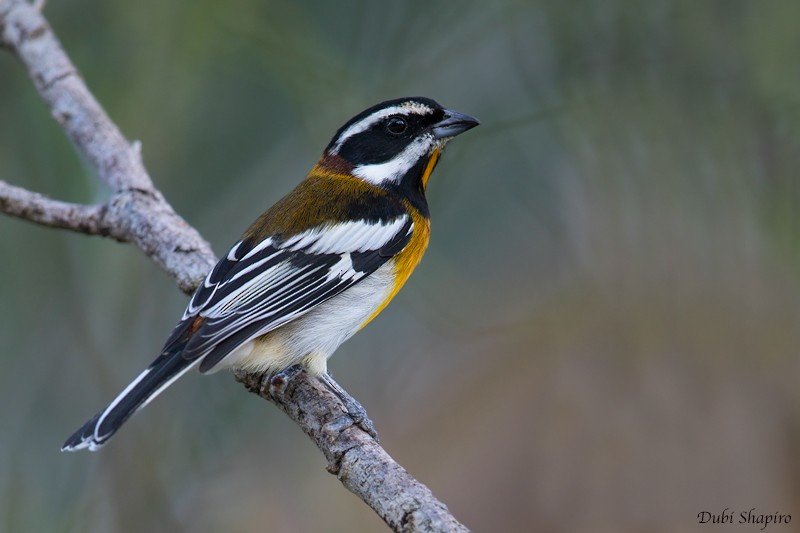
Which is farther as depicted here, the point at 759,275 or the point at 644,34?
the point at 644,34

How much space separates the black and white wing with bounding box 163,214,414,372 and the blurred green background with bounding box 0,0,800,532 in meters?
0.94

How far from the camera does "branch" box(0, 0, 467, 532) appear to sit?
2.55m

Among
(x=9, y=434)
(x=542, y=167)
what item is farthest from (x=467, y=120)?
(x=9, y=434)

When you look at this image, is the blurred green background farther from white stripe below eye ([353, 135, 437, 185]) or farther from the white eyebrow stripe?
the white eyebrow stripe

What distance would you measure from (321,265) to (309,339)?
296mm

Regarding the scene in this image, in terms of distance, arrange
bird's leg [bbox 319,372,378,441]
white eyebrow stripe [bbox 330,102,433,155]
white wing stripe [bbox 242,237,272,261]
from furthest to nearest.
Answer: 1. white eyebrow stripe [bbox 330,102,433,155]
2. white wing stripe [bbox 242,237,272,261]
3. bird's leg [bbox 319,372,378,441]

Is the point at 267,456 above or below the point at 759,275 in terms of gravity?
below

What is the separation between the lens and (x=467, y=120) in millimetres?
3914

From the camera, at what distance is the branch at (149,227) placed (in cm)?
255

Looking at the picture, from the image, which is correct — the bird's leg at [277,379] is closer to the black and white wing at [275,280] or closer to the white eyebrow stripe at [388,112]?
the black and white wing at [275,280]

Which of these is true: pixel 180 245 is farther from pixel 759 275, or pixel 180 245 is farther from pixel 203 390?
pixel 759 275

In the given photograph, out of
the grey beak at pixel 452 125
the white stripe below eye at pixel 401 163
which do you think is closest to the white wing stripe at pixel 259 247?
the white stripe below eye at pixel 401 163

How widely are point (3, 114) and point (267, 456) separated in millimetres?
2551
